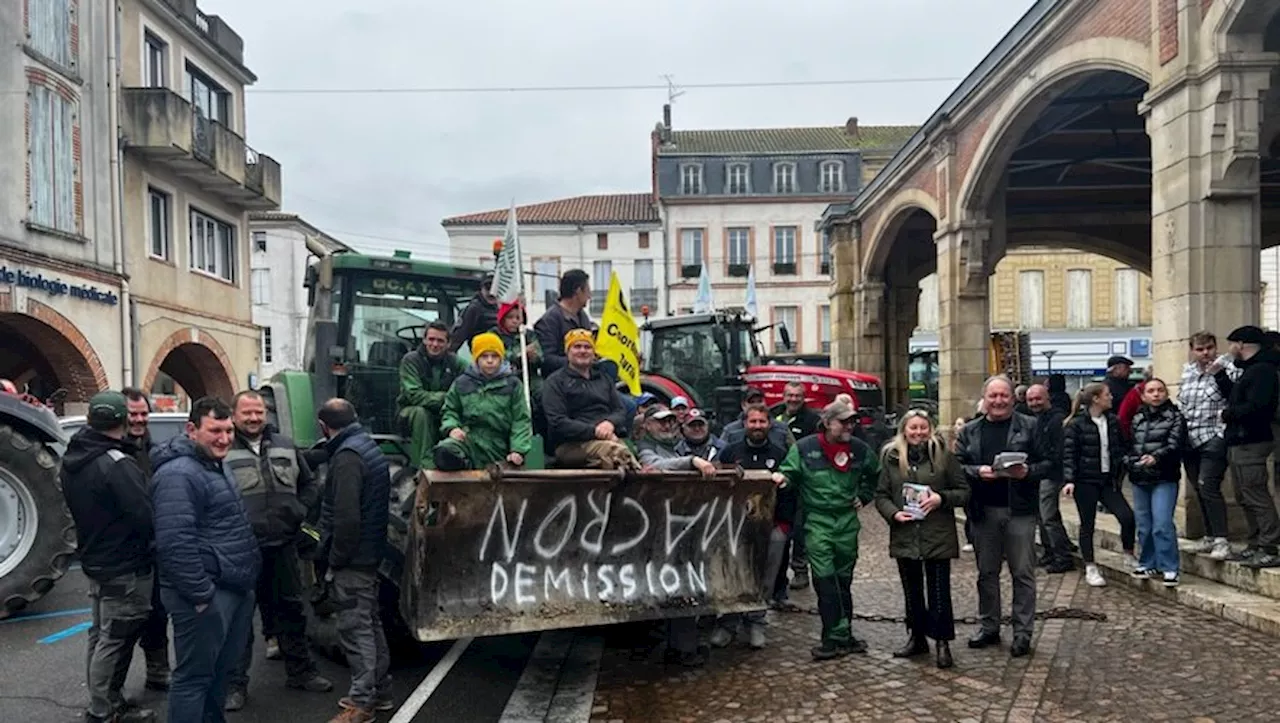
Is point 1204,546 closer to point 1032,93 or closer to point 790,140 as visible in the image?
point 1032,93

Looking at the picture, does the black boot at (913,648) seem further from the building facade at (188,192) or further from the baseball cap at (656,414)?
the building facade at (188,192)

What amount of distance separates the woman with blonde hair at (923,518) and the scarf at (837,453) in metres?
0.23

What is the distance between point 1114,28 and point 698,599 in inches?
298

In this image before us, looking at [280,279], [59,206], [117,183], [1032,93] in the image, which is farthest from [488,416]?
[280,279]

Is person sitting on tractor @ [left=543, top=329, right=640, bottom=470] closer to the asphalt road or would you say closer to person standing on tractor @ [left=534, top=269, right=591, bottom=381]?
person standing on tractor @ [left=534, top=269, right=591, bottom=381]

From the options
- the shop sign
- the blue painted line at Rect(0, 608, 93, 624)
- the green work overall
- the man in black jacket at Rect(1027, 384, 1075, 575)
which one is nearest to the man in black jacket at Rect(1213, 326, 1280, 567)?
the man in black jacket at Rect(1027, 384, 1075, 575)

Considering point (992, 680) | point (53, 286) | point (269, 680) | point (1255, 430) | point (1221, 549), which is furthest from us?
point (53, 286)

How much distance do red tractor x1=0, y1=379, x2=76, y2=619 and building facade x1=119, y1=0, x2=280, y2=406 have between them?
12.7m

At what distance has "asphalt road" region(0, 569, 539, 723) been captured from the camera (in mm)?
5297

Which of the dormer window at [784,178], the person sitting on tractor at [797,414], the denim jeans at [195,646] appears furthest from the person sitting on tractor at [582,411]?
the dormer window at [784,178]

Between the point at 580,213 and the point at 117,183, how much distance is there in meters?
29.3

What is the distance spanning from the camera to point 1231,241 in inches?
321

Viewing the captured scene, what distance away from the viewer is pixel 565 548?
5.53m

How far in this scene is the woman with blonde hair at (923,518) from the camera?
5.93m
